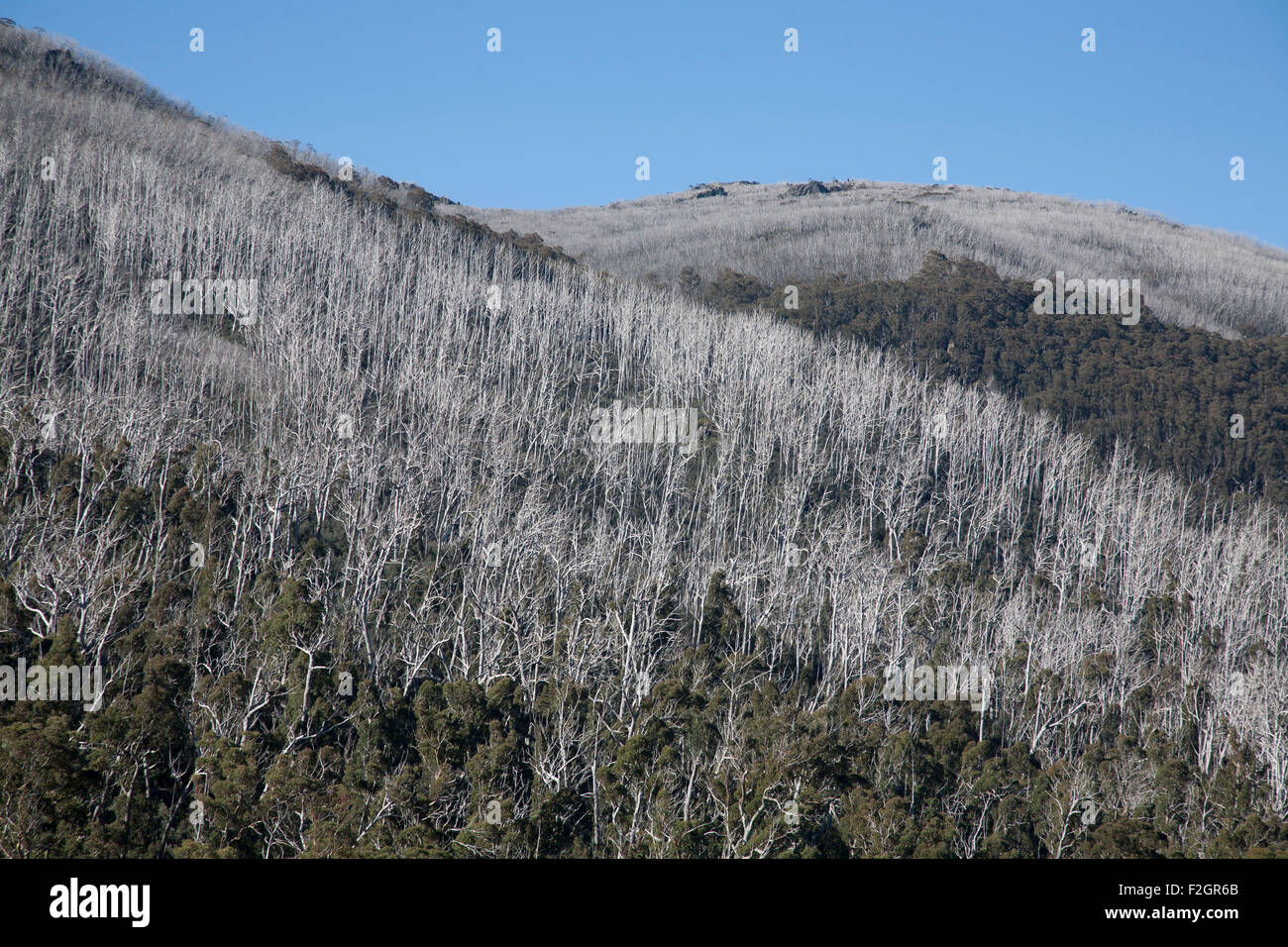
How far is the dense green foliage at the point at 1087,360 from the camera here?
83.8 metres

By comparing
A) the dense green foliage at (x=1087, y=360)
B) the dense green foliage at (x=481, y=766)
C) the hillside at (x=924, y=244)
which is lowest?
the dense green foliage at (x=481, y=766)

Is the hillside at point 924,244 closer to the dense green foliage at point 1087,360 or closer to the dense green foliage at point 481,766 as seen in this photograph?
the dense green foliage at point 1087,360

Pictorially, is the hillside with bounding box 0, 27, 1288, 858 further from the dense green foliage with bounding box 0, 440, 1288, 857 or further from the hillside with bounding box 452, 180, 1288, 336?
the hillside with bounding box 452, 180, 1288, 336

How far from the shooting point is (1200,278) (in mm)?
134125

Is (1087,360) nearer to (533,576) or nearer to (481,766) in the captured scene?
(533,576)

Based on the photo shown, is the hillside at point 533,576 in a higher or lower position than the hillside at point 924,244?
lower

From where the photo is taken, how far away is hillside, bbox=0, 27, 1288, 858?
28.8 m

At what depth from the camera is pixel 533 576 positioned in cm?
4547

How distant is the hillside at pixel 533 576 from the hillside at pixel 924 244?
38026 mm

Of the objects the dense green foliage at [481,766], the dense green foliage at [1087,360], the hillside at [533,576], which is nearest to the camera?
the dense green foliage at [481,766]

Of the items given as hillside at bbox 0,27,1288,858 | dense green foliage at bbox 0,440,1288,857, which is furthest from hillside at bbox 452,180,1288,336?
dense green foliage at bbox 0,440,1288,857

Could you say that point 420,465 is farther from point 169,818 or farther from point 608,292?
point 608,292

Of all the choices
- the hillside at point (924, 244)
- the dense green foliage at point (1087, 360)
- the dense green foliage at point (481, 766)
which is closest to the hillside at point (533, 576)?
the dense green foliage at point (481, 766)

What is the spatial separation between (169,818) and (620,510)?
35333mm
